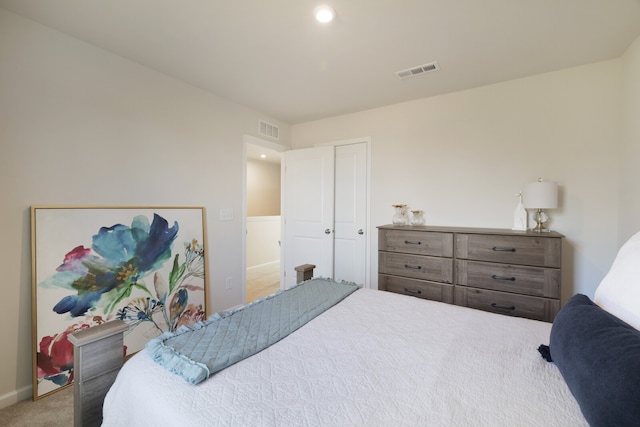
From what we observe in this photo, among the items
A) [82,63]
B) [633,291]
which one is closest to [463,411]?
[633,291]

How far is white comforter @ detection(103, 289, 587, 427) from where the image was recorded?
80 cm

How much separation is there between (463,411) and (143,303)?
2.48m

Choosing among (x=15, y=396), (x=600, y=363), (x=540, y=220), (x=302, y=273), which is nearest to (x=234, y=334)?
(x=302, y=273)

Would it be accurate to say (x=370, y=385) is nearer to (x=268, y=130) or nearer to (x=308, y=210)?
(x=308, y=210)

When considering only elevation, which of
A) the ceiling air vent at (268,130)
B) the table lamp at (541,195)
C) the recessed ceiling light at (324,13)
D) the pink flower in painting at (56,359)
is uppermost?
the recessed ceiling light at (324,13)

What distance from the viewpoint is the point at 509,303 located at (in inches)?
90.1

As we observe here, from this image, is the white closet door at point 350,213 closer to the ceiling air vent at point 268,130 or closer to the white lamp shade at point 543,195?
the ceiling air vent at point 268,130

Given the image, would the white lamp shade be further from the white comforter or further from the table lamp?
the white comforter

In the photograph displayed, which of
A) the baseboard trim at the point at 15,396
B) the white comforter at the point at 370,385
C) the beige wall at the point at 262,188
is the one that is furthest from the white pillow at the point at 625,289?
the beige wall at the point at 262,188

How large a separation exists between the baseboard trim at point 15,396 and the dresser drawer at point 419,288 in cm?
283

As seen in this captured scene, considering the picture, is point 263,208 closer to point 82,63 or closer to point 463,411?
point 82,63

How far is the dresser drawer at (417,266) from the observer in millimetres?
2549

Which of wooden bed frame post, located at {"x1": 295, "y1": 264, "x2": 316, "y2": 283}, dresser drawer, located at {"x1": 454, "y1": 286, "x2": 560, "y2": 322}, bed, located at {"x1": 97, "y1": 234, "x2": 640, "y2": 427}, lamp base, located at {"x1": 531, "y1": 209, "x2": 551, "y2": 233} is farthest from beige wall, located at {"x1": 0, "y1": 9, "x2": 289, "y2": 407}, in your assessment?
lamp base, located at {"x1": 531, "y1": 209, "x2": 551, "y2": 233}

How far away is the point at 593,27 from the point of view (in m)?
1.87
